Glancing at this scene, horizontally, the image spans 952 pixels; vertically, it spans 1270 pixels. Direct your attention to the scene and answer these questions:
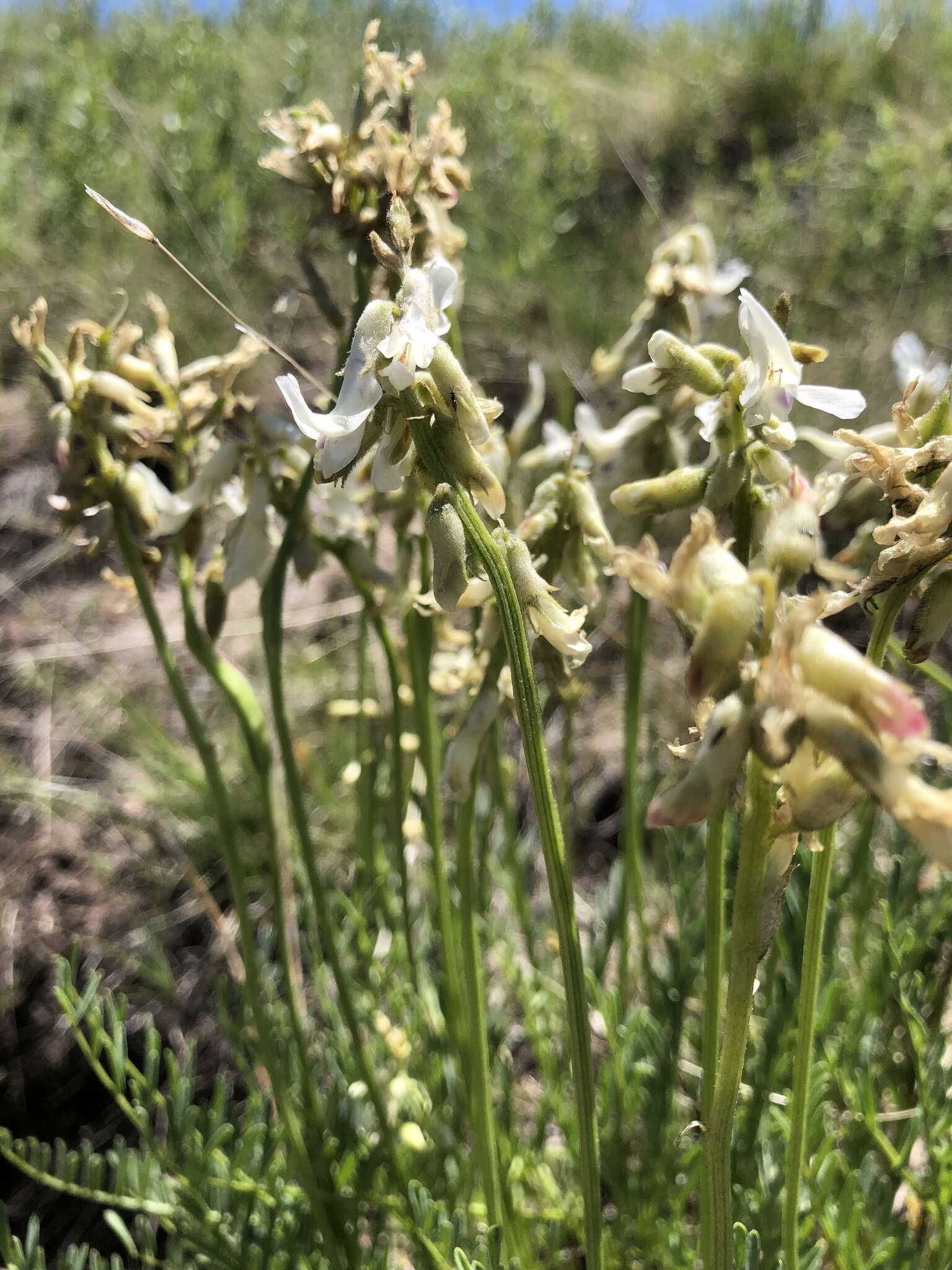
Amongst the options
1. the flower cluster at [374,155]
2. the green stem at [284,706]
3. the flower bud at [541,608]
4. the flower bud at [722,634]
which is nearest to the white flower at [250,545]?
the green stem at [284,706]

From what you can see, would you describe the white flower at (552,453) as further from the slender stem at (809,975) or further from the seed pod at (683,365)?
the slender stem at (809,975)

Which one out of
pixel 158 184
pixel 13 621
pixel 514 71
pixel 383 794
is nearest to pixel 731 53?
pixel 514 71

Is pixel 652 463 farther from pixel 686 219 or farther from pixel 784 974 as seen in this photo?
pixel 686 219

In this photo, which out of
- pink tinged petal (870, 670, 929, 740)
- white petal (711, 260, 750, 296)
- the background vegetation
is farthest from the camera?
the background vegetation

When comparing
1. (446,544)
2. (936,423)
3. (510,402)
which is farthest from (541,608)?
(510,402)

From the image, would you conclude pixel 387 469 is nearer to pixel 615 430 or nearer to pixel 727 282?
pixel 615 430

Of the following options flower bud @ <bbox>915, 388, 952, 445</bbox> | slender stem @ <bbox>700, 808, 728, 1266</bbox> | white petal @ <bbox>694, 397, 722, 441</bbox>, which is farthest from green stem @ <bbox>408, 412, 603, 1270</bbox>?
flower bud @ <bbox>915, 388, 952, 445</bbox>

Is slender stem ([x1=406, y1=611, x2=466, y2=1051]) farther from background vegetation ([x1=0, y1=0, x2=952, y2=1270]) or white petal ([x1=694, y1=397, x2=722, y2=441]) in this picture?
white petal ([x1=694, y1=397, x2=722, y2=441])
